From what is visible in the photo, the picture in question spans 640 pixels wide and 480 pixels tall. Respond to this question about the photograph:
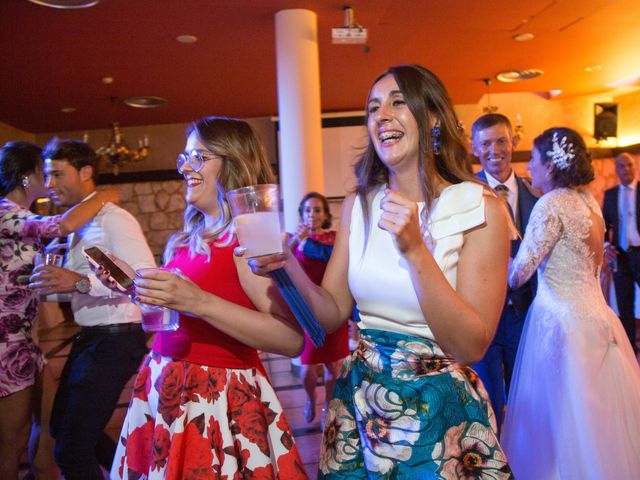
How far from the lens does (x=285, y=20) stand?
16.5 feet

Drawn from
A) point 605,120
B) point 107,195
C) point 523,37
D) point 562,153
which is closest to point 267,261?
point 107,195

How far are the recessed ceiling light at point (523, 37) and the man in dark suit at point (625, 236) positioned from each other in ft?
6.10

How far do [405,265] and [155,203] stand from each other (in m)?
9.86

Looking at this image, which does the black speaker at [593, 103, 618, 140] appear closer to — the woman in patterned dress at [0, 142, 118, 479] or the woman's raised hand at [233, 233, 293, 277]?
the woman in patterned dress at [0, 142, 118, 479]

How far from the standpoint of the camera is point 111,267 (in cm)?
136

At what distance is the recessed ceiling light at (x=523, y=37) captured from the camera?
244 inches

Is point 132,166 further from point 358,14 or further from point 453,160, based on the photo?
point 453,160

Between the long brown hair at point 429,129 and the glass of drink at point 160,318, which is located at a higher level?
the long brown hair at point 429,129

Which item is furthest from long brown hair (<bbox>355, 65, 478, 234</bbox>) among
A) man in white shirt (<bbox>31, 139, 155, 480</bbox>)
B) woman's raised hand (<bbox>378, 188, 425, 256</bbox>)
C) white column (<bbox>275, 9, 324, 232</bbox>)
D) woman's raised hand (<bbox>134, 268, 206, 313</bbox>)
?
white column (<bbox>275, 9, 324, 232</bbox>)

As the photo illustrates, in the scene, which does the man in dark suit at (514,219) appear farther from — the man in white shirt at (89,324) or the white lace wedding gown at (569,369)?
the man in white shirt at (89,324)

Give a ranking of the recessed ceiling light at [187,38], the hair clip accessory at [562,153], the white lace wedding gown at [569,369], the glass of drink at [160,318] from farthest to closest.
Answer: the recessed ceiling light at [187,38] < the hair clip accessory at [562,153] < the white lace wedding gown at [569,369] < the glass of drink at [160,318]

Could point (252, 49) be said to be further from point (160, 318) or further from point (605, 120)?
point (605, 120)

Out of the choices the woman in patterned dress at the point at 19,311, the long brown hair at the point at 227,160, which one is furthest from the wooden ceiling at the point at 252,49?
the long brown hair at the point at 227,160

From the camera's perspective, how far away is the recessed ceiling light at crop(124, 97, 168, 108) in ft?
27.1
